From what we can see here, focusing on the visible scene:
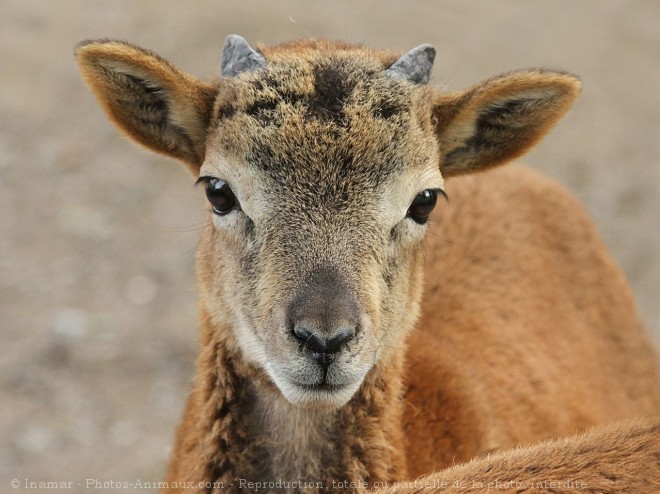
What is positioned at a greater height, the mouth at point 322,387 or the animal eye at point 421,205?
the animal eye at point 421,205

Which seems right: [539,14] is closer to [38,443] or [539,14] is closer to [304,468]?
[38,443]

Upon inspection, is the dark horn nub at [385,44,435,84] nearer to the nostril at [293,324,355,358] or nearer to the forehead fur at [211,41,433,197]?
the forehead fur at [211,41,433,197]

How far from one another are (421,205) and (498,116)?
0.94 m

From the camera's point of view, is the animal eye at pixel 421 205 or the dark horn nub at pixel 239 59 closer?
the animal eye at pixel 421 205

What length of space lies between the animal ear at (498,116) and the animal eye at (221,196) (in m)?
1.28

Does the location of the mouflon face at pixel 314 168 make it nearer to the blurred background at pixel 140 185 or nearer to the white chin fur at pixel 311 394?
the white chin fur at pixel 311 394

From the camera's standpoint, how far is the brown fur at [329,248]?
4746mm

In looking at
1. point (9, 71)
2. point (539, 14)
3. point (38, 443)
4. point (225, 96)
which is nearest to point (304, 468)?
point (225, 96)

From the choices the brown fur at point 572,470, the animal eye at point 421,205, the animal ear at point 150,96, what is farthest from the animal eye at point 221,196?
the brown fur at point 572,470

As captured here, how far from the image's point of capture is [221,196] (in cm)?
509

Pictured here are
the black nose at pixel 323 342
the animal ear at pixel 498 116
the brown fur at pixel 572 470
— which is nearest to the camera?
the brown fur at pixel 572 470

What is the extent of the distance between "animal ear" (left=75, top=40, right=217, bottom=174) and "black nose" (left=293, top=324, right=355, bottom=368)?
5.18ft

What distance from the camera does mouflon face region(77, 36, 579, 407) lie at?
4598 mm

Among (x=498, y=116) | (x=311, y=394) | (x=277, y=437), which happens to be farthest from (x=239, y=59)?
(x=277, y=437)
